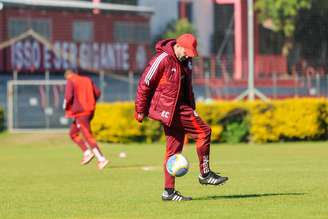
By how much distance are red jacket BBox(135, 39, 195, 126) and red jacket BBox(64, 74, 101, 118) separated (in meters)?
8.32

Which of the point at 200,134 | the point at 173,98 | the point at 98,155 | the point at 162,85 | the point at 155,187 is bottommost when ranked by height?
the point at 98,155

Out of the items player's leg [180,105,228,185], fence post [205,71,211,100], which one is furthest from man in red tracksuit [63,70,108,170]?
fence post [205,71,211,100]

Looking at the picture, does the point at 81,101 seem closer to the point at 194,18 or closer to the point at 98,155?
the point at 98,155

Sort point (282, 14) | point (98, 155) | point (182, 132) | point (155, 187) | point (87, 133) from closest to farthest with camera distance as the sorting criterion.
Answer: point (182, 132)
point (155, 187)
point (98, 155)
point (87, 133)
point (282, 14)

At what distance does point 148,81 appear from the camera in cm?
1187

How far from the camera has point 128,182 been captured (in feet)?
51.3

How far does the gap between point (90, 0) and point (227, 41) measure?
8575 mm

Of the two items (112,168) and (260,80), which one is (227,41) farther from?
(112,168)

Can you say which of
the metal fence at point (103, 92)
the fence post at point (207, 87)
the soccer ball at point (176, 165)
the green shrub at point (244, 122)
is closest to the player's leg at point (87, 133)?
the soccer ball at point (176, 165)

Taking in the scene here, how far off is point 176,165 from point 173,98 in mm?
768

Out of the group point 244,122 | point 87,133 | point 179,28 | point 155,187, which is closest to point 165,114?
point 155,187

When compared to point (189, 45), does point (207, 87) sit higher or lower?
lower

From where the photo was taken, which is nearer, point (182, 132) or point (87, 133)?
point (182, 132)

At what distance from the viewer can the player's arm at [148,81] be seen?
11844 millimetres
